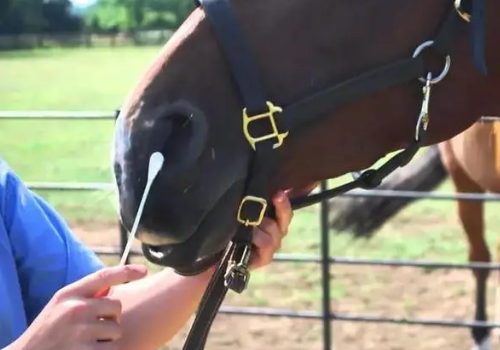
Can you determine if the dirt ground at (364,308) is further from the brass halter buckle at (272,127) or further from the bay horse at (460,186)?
the brass halter buckle at (272,127)

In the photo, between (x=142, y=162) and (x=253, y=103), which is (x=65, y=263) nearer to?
(x=142, y=162)

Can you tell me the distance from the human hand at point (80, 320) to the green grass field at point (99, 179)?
1.05 metres

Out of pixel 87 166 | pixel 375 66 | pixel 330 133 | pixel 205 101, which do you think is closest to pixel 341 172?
pixel 330 133

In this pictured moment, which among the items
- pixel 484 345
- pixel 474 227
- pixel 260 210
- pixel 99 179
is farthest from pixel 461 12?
pixel 99 179

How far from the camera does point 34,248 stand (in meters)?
1.47

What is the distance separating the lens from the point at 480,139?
384cm

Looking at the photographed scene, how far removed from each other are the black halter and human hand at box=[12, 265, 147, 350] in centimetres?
35

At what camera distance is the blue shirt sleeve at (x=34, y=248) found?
146 centimetres

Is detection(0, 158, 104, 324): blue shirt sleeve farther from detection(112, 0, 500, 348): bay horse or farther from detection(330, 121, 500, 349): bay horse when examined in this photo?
detection(330, 121, 500, 349): bay horse

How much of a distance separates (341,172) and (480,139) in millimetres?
2434

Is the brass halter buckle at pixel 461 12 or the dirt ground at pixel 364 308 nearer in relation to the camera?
the brass halter buckle at pixel 461 12

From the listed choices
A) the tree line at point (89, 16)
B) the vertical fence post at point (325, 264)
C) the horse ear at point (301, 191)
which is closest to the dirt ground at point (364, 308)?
the vertical fence post at point (325, 264)

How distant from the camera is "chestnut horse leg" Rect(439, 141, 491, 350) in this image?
3.96 m

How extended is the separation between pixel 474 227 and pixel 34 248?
341cm
